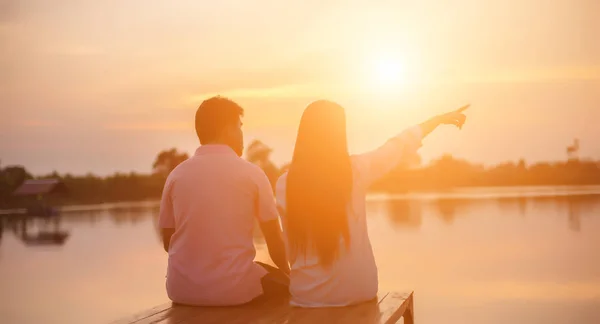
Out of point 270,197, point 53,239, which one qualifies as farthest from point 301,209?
point 53,239

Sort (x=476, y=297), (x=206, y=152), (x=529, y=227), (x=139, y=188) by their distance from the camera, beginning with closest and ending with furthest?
(x=206, y=152) < (x=476, y=297) < (x=529, y=227) < (x=139, y=188)

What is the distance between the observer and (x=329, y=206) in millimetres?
3262

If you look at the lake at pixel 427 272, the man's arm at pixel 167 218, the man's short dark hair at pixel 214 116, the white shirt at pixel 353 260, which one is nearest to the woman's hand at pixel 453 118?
the white shirt at pixel 353 260

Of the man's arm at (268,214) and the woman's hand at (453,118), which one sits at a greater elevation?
the woman's hand at (453,118)

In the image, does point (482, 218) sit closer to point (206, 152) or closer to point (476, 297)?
point (476, 297)

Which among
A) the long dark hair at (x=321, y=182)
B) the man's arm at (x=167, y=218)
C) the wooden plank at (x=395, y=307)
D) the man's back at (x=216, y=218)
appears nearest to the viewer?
the long dark hair at (x=321, y=182)

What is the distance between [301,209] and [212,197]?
484 mm

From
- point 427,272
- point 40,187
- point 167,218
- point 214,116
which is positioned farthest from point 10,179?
point 214,116

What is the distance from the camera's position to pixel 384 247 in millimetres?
15906

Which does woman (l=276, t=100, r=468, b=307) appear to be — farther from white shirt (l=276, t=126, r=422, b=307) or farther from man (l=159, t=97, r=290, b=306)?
man (l=159, t=97, r=290, b=306)

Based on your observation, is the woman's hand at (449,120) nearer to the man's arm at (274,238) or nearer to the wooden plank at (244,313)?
the man's arm at (274,238)

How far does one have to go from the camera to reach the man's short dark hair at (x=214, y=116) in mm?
3516

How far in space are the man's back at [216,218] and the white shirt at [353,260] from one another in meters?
0.17

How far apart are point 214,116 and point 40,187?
4586 cm
